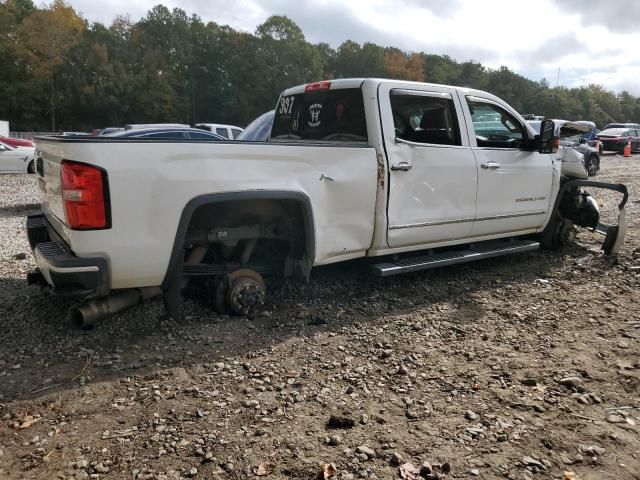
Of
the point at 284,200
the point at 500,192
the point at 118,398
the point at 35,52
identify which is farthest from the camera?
the point at 35,52

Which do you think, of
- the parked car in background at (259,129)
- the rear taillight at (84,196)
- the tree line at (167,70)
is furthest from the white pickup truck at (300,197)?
the tree line at (167,70)

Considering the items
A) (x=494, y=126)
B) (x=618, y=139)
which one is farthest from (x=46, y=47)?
(x=494, y=126)

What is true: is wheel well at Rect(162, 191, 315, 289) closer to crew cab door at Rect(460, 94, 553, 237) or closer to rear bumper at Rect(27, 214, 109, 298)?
rear bumper at Rect(27, 214, 109, 298)

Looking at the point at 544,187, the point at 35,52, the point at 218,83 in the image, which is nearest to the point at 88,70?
the point at 35,52

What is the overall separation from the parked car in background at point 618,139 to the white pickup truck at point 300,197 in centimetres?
2459

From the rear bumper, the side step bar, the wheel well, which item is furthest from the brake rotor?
the side step bar

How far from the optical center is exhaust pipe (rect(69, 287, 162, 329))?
3693 mm

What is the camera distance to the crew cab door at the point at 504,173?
5379 mm

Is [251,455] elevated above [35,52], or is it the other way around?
[35,52]

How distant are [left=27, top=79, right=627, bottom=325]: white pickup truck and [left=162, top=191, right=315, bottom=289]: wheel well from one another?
0.01m

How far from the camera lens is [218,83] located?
210ft

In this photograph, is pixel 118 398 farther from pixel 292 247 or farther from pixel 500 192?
pixel 500 192

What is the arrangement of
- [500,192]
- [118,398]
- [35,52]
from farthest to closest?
[35,52]
[500,192]
[118,398]

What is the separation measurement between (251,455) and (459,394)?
1.35 meters
